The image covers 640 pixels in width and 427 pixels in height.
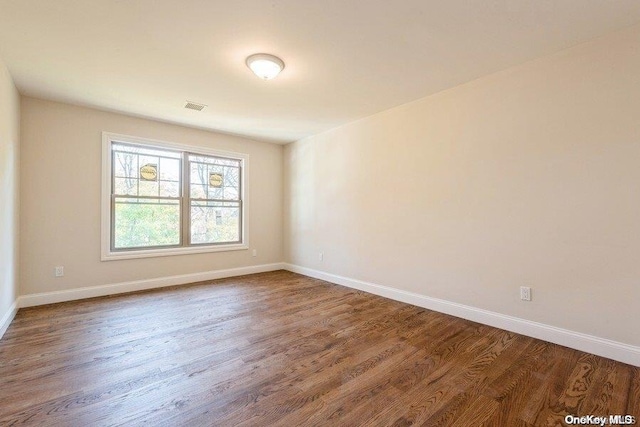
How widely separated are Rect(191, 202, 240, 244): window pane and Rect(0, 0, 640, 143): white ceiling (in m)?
1.86

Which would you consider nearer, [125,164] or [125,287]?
[125,287]

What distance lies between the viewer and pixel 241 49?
2.46 m

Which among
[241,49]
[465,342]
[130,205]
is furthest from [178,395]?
[130,205]

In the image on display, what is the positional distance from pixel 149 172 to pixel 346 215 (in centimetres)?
303

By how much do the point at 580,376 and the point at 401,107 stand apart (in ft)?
10.1

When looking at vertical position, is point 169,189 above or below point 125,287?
above

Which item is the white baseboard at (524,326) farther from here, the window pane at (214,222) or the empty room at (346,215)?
the window pane at (214,222)

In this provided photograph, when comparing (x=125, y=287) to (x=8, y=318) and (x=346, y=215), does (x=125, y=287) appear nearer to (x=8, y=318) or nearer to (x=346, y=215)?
(x=8, y=318)

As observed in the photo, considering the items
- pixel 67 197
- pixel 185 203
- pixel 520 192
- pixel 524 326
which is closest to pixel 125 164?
pixel 67 197

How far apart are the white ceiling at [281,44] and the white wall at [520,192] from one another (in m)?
0.30

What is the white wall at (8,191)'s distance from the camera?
2.62 metres

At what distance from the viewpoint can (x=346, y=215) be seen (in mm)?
4398

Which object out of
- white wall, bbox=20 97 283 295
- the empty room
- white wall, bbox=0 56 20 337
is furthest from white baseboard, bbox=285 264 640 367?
white wall, bbox=0 56 20 337

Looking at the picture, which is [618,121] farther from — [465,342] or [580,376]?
[465,342]
